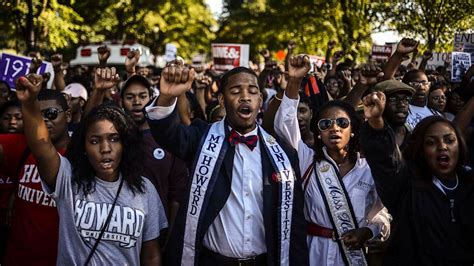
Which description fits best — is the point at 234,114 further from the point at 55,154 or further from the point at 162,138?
the point at 55,154

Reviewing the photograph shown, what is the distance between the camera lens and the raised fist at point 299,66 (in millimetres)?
3754

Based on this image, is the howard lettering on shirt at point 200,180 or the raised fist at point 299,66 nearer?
the howard lettering on shirt at point 200,180

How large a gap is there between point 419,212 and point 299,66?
1182 mm

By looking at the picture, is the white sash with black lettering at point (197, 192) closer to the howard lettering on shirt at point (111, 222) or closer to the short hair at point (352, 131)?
the howard lettering on shirt at point (111, 222)

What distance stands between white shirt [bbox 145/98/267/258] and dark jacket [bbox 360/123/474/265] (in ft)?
2.24

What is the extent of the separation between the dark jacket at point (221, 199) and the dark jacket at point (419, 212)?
0.53 m

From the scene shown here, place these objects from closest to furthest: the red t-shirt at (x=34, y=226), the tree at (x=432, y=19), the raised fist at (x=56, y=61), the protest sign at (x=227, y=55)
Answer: the red t-shirt at (x=34, y=226)
the raised fist at (x=56, y=61)
the tree at (x=432, y=19)
the protest sign at (x=227, y=55)

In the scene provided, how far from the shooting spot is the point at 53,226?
12.2ft

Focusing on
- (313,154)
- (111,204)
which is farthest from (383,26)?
(111,204)

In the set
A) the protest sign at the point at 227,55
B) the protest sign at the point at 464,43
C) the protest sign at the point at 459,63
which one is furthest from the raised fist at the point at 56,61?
the protest sign at the point at 464,43

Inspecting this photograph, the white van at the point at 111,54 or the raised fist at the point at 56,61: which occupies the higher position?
the white van at the point at 111,54

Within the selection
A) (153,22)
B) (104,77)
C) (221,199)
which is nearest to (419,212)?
(221,199)

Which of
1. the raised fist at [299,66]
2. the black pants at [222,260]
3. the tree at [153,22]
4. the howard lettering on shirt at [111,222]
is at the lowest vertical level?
the black pants at [222,260]

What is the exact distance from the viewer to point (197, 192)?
3.38 m
